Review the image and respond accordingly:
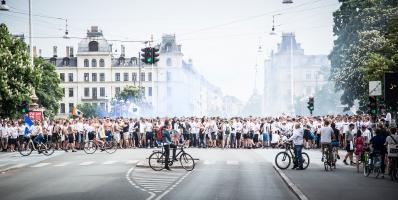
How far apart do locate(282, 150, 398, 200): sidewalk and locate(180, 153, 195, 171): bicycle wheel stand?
148 inches

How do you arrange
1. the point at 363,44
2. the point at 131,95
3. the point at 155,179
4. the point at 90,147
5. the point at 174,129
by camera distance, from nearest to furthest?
1. the point at 155,179
2. the point at 90,147
3. the point at 174,129
4. the point at 363,44
5. the point at 131,95

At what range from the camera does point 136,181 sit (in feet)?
61.7

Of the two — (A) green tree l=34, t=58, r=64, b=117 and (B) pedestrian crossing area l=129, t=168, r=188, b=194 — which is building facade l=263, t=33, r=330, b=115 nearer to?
(A) green tree l=34, t=58, r=64, b=117

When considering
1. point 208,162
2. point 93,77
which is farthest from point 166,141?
point 93,77

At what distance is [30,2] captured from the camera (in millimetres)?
41969

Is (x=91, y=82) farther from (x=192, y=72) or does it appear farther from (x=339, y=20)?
(x=339, y=20)

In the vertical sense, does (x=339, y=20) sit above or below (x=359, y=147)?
above

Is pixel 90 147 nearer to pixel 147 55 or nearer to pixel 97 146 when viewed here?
pixel 97 146

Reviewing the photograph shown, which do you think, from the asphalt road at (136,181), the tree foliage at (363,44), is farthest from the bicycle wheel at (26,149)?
the tree foliage at (363,44)

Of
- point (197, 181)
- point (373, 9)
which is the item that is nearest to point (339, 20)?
point (373, 9)

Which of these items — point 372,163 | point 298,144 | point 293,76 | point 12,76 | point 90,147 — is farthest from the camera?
point 293,76

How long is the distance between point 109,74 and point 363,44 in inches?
3556

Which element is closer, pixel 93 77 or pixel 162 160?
pixel 162 160

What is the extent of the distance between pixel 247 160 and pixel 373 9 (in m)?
27.5
